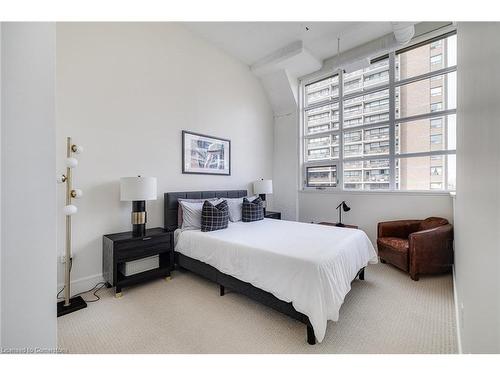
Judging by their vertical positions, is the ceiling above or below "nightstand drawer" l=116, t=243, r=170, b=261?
above

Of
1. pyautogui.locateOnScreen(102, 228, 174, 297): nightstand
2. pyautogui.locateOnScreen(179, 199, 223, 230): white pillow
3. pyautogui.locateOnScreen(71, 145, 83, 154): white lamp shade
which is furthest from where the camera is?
pyautogui.locateOnScreen(179, 199, 223, 230): white pillow

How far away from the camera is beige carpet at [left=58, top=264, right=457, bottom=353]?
1627mm

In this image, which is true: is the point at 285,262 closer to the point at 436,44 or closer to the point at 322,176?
the point at 322,176

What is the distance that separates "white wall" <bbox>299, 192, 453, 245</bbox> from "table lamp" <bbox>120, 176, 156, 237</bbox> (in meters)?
3.30

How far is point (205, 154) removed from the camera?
3746 mm

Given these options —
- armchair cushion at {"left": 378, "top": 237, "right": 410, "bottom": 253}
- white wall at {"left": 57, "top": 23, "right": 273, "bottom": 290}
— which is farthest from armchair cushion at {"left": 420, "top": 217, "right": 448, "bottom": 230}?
white wall at {"left": 57, "top": 23, "right": 273, "bottom": 290}

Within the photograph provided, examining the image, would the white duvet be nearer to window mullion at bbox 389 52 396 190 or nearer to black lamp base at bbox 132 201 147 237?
black lamp base at bbox 132 201 147 237

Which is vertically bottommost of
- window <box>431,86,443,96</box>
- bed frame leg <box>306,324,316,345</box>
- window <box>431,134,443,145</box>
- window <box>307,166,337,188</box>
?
bed frame leg <box>306,324,316,345</box>

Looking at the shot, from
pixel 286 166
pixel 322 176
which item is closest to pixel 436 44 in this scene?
pixel 322 176

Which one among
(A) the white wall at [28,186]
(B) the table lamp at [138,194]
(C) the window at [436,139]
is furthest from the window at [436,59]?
(A) the white wall at [28,186]

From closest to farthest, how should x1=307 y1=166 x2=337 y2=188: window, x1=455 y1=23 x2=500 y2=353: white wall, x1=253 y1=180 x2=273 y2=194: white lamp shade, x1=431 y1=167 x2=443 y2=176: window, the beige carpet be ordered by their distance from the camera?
x1=455 y1=23 x2=500 y2=353: white wall → the beige carpet → x1=431 y1=167 x2=443 y2=176: window → x1=253 y1=180 x2=273 y2=194: white lamp shade → x1=307 y1=166 x2=337 y2=188: window

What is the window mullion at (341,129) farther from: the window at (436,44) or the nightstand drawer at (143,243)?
the nightstand drawer at (143,243)

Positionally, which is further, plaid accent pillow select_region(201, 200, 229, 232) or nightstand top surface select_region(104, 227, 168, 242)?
plaid accent pillow select_region(201, 200, 229, 232)
